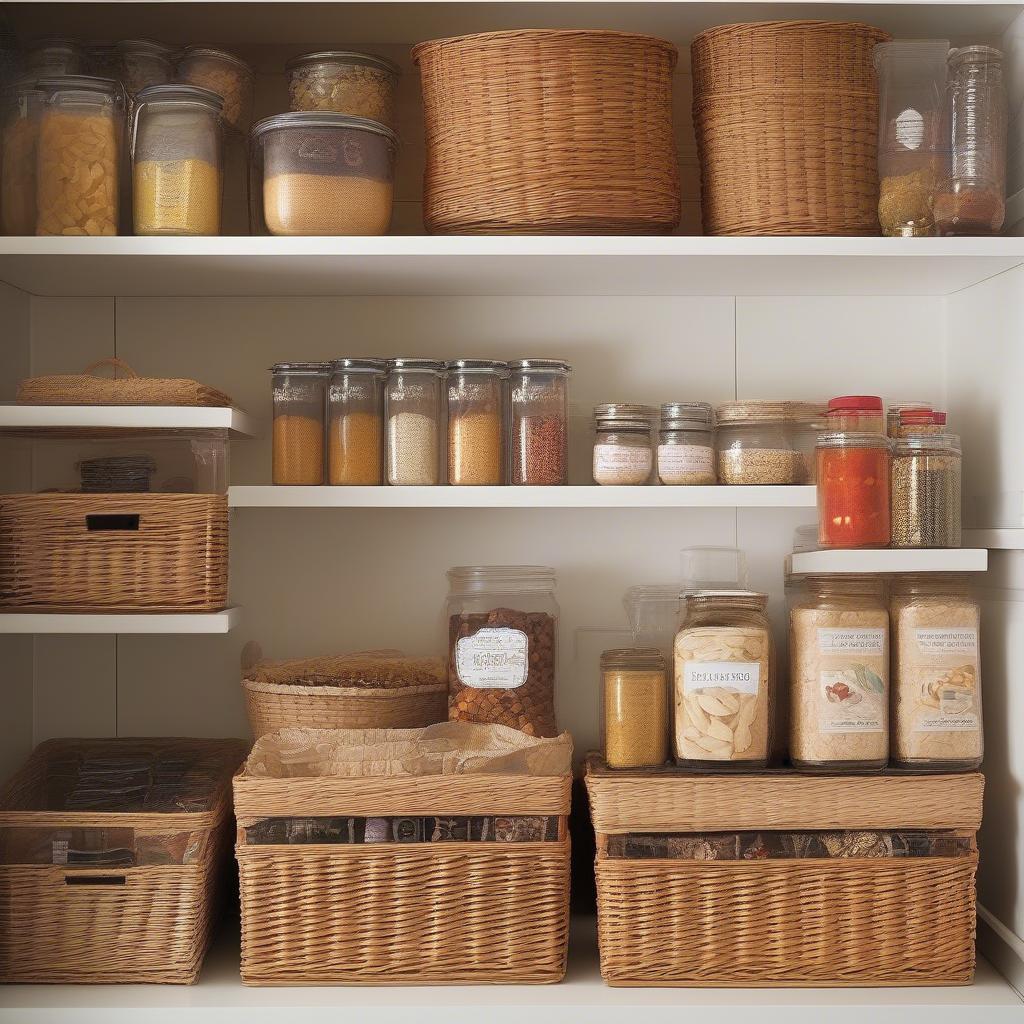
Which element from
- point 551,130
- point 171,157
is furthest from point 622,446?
point 171,157

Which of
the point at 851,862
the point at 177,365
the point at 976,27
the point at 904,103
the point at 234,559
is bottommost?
the point at 851,862

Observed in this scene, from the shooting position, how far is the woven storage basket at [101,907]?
1.36m

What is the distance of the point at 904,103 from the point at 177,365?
1.10m

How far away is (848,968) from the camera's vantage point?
136cm

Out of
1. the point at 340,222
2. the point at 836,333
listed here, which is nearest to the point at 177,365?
the point at 340,222

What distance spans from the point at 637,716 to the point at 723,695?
11cm

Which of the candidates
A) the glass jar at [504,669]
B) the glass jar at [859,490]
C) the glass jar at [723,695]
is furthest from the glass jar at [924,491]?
the glass jar at [504,669]

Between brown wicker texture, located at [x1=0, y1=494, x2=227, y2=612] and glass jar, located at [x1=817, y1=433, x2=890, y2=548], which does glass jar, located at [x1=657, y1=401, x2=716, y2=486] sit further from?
brown wicker texture, located at [x1=0, y1=494, x2=227, y2=612]

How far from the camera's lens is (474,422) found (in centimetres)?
148

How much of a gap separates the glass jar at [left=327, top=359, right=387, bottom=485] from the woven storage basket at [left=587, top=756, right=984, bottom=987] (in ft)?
1.72

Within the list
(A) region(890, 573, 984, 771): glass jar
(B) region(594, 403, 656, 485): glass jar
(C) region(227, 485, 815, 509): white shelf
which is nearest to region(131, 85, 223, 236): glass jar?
(C) region(227, 485, 815, 509): white shelf

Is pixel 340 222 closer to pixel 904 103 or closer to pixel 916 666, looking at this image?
pixel 904 103

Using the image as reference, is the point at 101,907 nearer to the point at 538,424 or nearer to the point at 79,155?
the point at 538,424

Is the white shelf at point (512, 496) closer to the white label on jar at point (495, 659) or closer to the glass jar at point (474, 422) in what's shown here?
the glass jar at point (474, 422)
